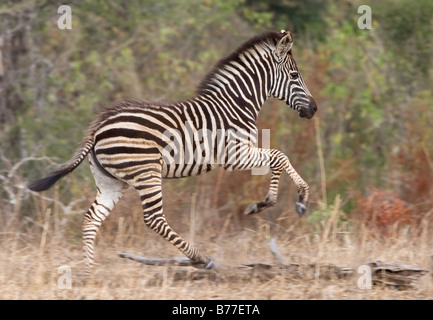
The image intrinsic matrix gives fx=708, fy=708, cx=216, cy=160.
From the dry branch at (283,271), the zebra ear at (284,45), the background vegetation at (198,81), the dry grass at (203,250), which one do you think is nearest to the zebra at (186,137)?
the zebra ear at (284,45)

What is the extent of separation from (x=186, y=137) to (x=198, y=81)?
15.9 feet

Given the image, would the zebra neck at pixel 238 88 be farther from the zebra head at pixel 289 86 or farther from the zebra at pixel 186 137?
the zebra head at pixel 289 86

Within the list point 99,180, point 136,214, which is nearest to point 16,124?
point 136,214

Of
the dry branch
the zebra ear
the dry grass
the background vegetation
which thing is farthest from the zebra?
the background vegetation

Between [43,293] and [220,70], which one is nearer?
[43,293]

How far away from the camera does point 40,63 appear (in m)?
10.4

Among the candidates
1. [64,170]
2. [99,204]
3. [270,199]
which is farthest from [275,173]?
[64,170]

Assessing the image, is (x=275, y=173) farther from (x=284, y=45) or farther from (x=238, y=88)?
(x=284, y=45)

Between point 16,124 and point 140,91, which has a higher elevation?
point 140,91

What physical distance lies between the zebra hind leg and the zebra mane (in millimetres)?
1209

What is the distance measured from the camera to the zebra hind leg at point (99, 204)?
6.56m
